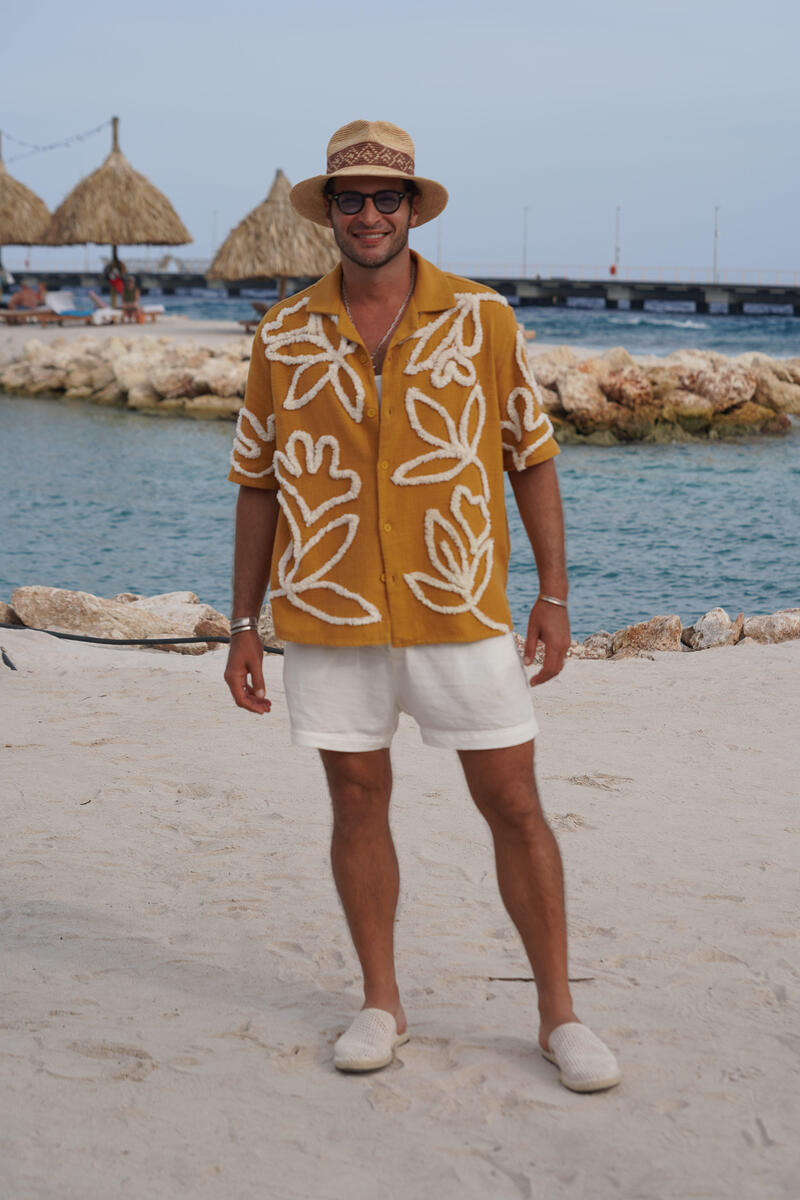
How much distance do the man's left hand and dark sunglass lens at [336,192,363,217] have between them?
2.50 ft

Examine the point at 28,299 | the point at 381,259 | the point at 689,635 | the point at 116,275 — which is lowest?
the point at 689,635

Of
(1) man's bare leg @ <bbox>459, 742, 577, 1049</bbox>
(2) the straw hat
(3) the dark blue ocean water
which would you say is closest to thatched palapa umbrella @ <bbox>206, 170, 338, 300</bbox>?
(3) the dark blue ocean water

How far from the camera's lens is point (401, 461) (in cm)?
222

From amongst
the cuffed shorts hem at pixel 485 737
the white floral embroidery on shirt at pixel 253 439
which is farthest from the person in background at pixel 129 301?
the cuffed shorts hem at pixel 485 737

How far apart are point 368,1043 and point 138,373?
20.5m

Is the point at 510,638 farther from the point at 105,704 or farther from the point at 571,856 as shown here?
the point at 105,704

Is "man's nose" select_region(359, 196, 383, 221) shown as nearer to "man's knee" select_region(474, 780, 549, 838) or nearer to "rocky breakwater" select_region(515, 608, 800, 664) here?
"man's knee" select_region(474, 780, 549, 838)

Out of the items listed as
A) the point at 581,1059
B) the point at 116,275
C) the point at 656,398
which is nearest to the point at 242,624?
the point at 581,1059

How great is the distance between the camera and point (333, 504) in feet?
7.43

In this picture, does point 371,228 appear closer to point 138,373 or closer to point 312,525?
point 312,525

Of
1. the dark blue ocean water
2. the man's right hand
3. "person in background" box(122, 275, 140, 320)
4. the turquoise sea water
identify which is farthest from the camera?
the turquoise sea water

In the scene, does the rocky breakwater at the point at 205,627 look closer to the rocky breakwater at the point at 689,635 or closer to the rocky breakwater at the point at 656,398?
the rocky breakwater at the point at 689,635

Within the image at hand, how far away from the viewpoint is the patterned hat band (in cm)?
221

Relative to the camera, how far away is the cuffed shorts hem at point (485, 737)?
2.21 meters
